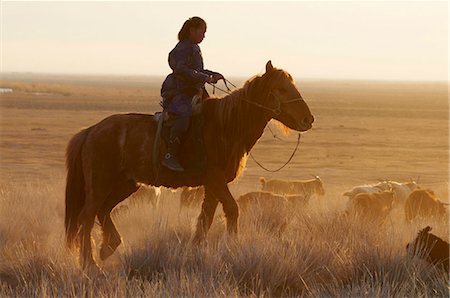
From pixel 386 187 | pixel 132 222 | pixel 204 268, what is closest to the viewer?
pixel 204 268

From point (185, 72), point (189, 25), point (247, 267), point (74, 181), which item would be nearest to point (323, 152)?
point (74, 181)

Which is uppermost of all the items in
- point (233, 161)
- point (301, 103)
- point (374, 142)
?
point (301, 103)

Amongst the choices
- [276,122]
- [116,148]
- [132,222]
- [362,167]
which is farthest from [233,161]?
[362,167]

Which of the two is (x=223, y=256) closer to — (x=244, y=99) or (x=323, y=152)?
(x=244, y=99)

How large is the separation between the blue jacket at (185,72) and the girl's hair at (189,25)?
0.29ft

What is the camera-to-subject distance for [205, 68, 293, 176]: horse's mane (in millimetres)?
8648

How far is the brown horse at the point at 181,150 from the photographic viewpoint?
338 inches

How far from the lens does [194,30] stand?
860 cm

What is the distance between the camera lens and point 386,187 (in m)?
14.3

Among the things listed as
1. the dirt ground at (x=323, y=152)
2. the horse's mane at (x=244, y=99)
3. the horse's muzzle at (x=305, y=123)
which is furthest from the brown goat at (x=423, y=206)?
the horse's mane at (x=244, y=99)

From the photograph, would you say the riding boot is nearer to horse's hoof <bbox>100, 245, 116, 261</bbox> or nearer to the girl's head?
the girl's head

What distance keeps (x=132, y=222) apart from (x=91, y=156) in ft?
7.61

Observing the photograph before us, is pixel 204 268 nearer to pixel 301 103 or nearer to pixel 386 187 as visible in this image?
pixel 301 103

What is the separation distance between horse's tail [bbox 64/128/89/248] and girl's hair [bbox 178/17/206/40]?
5.23 ft
